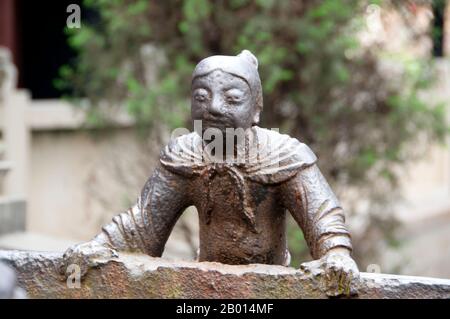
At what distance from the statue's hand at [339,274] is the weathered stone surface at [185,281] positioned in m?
0.04

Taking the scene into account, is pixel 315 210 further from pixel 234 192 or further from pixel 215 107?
pixel 215 107

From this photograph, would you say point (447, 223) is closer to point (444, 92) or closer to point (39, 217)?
point (444, 92)

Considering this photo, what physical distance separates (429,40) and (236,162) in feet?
15.1

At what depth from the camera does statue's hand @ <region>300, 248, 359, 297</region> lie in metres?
3.90

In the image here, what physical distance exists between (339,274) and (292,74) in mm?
4072

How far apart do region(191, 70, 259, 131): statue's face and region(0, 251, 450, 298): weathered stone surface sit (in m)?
0.60

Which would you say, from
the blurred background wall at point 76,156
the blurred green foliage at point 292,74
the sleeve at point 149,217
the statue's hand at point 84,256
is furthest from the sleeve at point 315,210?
the blurred background wall at point 76,156

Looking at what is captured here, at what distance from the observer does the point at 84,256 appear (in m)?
4.20

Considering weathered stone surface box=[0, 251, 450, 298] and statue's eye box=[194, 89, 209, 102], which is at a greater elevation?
statue's eye box=[194, 89, 209, 102]

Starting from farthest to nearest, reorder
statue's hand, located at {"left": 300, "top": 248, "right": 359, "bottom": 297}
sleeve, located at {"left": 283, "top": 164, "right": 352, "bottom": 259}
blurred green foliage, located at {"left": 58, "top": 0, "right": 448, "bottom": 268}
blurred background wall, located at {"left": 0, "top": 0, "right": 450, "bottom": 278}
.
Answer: blurred background wall, located at {"left": 0, "top": 0, "right": 450, "bottom": 278}
blurred green foliage, located at {"left": 58, "top": 0, "right": 448, "bottom": 268}
sleeve, located at {"left": 283, "top": 164, "right": 352, "bottom": 259}
statue's hand, located at {"left": 300, "top": 248, "right": 359, "bottom": 297}

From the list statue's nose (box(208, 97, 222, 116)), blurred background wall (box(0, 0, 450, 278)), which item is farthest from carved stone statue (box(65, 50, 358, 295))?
blurred background wall (box(0, 0, 450, 278))

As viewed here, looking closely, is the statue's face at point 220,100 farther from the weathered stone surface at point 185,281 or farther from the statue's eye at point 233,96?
the weathered stone surface at point 185,281

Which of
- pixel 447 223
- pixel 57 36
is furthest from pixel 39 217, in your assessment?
pixel 447 223

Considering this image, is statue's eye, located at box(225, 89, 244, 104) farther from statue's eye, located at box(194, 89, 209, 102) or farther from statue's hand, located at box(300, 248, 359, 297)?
statue's hand, located at box(300, 248, 359, 297)
